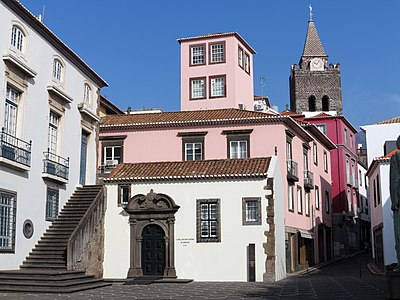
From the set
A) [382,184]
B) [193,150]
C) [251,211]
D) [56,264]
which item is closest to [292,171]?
[382,184]

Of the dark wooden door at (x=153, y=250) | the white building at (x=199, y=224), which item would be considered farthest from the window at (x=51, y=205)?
the dark wooden door at (x=153, y=250)

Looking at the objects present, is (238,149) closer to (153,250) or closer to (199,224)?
(199,224)

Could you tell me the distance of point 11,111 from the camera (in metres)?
21.3

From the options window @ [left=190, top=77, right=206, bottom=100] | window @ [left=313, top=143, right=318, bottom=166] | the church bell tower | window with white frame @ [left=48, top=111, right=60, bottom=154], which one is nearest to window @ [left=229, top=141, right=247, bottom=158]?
window @ [left=313, top=143, right=318, bottom=166]

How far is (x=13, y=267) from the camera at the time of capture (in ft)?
68.0

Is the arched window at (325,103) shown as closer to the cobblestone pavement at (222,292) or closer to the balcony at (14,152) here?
the cobblestone pavement at (222,292)

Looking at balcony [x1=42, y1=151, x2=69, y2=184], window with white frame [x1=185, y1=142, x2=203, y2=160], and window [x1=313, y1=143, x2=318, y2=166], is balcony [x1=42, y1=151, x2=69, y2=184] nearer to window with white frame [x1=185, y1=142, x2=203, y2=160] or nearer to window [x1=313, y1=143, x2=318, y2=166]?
window with white frame [x1=185, y1=142, x2=203, y2=160]

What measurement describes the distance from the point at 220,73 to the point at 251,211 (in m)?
17.6

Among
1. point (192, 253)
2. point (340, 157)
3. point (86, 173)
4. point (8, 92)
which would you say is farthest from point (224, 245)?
point (340, 157)

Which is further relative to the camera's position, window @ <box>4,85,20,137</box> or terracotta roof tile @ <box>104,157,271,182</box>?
terracotta roof tile @ <box>104,157,271,182</box>

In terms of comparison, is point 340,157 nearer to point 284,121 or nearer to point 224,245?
point 284,121

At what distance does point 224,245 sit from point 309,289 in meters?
5.35

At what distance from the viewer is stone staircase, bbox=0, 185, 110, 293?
738 inches

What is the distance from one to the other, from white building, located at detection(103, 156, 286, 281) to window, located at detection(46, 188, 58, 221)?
98.3 inches
